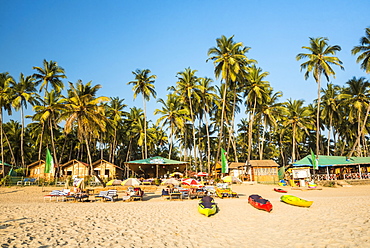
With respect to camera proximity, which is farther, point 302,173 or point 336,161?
point 336,161

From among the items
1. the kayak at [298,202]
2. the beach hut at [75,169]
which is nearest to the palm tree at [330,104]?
the kayak at [298,202]

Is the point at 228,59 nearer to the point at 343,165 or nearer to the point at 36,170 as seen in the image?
the point at 343,165

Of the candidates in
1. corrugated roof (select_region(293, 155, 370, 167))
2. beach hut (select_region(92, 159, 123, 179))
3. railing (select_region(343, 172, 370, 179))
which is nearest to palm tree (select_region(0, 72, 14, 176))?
beach hut (select_region(92, 159, 123, 179))

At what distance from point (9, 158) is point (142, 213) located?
49.4m

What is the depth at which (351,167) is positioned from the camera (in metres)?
32.9

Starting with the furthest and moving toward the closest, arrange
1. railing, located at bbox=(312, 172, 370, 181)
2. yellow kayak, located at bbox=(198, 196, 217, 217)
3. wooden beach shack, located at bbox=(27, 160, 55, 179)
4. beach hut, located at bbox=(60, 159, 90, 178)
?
beach hut, located at bbox=(60, 159, 90, 178)
wooden beach shack, located at bbox=(27, 160, 55, 179)
railing, located at bbox=(312, 172, 370, 181)
yellow kayak, located at bbox=(198, 196, 217, 217)

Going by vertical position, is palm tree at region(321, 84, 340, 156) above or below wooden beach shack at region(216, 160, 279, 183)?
above

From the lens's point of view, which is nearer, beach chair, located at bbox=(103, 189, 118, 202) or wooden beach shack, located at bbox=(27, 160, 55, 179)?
beach chair, located at bbox=(103, 189, 118, 202)

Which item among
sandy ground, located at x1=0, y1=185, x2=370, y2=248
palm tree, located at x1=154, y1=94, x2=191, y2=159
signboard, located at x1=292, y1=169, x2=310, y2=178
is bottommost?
sandy ground, located at x1=0, y1=185, x2=370, y2=248

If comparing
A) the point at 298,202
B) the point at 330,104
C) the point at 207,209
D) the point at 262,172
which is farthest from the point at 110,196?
the point at 330,104

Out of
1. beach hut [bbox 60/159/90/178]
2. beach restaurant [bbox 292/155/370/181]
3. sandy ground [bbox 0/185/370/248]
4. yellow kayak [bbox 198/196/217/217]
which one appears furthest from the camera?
beach hut [bbox 60/159/90/178]

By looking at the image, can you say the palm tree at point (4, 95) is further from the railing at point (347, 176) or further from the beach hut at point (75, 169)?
the railing at point (347, 176)

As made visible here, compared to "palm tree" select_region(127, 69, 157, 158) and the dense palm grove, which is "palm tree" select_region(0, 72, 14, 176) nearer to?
the dense palm grove

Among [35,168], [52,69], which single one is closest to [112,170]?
[35,168]
